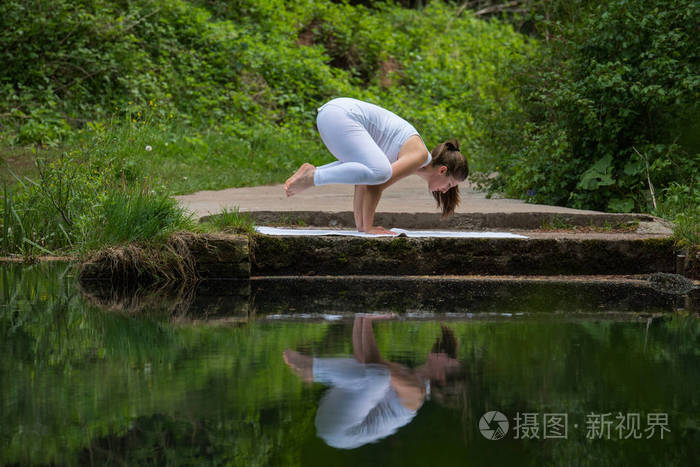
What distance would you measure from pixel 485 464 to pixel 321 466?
35 cm

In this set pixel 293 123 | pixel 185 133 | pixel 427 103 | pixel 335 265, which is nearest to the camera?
pixel 335 265

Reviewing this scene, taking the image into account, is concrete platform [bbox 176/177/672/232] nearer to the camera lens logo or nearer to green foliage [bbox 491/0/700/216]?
green foliage [bbox 491/0/700/216]

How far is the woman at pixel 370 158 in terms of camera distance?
4.84 m

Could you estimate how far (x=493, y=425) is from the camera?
2.00 metres

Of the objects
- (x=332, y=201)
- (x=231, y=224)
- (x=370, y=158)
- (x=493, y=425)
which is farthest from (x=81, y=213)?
(x=493, y=425)

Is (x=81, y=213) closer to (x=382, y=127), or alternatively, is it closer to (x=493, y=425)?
(x=382, y=127)

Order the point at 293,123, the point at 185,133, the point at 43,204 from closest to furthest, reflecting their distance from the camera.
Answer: the point at 43,204 → the point at 185,133 → the point at 293,123

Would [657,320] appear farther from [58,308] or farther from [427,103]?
[427,103]

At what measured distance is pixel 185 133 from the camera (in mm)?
11781

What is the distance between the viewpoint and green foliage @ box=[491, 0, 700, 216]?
6.68 meters

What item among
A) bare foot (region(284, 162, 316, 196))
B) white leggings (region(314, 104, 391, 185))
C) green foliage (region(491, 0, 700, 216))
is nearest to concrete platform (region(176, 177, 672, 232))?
bare foot (region(284, 162, 316, 196))

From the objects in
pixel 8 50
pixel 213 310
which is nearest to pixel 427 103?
pixel 8 50

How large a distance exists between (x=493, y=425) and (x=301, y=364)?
2.60ft

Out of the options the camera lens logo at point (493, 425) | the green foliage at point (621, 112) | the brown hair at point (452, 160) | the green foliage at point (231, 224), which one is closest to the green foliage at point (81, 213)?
the green foliage at point (231, 224)
